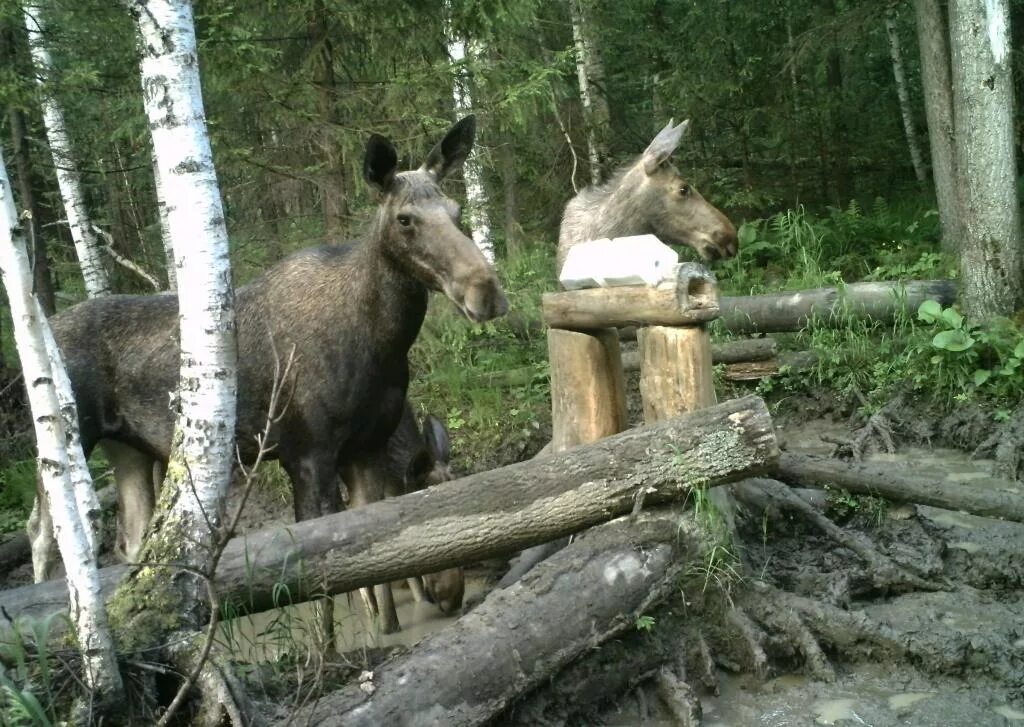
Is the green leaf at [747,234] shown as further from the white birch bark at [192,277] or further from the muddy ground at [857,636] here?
the white birch bark at [192,277]

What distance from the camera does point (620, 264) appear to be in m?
5.22

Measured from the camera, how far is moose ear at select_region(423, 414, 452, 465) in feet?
19.5

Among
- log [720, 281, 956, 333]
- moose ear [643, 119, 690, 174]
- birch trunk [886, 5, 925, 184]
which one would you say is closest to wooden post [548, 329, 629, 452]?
moose ear [643, 119, 690, 174]

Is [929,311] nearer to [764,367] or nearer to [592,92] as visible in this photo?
[764,367]

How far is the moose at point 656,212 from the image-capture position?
7.51 meters

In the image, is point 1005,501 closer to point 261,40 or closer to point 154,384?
point 154,384

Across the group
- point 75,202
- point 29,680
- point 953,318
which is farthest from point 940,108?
point 29,680

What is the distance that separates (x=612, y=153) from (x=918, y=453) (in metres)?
6.80

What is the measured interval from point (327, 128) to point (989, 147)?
18.0 feet

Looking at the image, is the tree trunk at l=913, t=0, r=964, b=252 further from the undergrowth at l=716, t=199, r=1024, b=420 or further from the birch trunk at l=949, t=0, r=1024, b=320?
the birch trunk at l=949, t=0, r=1024, b=320

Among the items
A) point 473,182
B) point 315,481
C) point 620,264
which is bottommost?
point 315,481

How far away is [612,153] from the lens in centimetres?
1292

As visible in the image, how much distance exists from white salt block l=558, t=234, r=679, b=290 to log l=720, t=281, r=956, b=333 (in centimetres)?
397

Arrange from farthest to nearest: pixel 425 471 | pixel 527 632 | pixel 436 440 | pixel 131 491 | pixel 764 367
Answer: pixel 764 367 < pixel 131 491 < pixel 436 440 < pixel 425 471 < pixel 527 632
